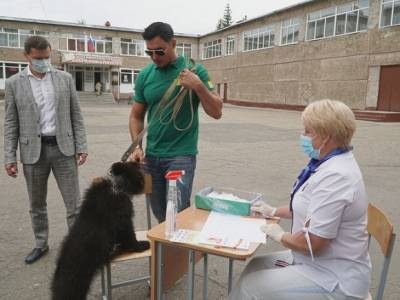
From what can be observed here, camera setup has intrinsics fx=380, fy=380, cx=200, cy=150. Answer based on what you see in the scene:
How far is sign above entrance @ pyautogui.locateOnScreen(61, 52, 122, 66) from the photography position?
36.0 meters

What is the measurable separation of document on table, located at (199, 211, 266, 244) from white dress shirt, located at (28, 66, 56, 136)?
1.80m

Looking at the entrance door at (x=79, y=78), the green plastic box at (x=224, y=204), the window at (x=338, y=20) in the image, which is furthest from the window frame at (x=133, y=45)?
the green plastic box at (x=224, y=204)

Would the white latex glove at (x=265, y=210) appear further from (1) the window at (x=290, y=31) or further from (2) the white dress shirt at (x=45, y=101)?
(1) the window at (x=290, y=31)

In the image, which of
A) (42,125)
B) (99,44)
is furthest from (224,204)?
(99,44)

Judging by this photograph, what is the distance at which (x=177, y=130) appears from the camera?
2990 mm

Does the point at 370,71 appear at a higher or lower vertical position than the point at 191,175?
higher

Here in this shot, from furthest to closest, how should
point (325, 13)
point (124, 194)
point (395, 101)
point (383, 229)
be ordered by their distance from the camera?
point (325, 13) → point (395, 101) → point (124, 194) → point (383, 229)

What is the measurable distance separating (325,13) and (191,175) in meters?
25.1

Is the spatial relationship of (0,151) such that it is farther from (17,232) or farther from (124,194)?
(124,194)

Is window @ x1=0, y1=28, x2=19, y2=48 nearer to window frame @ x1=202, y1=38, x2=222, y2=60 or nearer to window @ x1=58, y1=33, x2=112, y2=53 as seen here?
window @ x1=58, y1=33, x2=112, y2=53

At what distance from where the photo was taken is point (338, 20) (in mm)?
23891

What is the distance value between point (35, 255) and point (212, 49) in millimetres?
38357

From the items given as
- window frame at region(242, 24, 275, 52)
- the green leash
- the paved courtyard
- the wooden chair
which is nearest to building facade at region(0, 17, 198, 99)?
window frame at region(242, 24, 275, 52)

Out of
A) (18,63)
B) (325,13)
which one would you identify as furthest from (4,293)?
(18,63)
